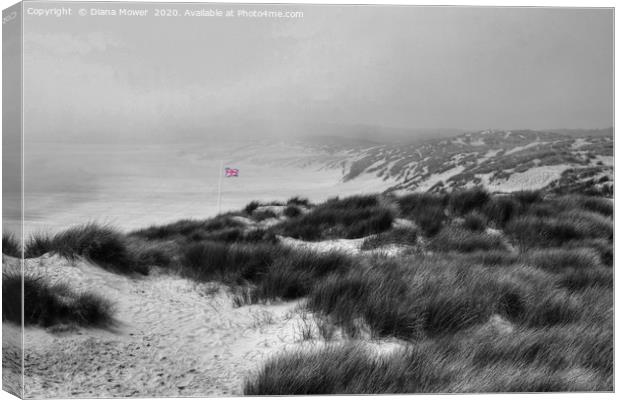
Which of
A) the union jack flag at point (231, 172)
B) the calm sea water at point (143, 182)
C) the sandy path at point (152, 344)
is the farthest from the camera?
the union jack flag at point (231, 172)

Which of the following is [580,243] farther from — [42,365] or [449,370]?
[42,365]

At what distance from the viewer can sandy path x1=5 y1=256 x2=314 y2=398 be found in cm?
449

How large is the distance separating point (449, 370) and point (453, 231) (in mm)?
1303

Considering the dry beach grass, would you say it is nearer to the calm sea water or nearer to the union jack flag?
the calm sea water

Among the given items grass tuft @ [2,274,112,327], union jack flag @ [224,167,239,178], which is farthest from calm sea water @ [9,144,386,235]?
grass tuft @ [2,274,112,327]

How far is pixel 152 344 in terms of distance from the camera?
464 centimetres

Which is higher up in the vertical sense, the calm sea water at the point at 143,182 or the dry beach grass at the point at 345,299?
the calm sea water at the point at 143,182

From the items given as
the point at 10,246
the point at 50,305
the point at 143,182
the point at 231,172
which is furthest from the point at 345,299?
the point at 10,246

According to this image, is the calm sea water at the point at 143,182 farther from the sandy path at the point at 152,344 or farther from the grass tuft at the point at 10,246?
the sandy path at the point at 152,344

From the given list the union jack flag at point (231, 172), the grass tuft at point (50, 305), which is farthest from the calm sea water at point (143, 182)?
the grass tuft at point (50, 305)

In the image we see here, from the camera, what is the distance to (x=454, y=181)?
542cm

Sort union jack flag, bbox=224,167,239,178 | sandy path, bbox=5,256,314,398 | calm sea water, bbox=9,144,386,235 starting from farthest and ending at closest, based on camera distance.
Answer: union jack flag, bbox=224,167,239,178
calm sea water, bbox=9,144,386,235
sandy path, bbox=5,256,314,398

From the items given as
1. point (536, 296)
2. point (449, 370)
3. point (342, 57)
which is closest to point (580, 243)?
point (536, 296)

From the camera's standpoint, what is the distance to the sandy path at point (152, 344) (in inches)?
177
